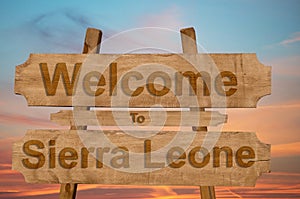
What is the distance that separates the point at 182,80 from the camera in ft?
13.4

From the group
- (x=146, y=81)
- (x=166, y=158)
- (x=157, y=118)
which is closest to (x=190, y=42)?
(x=146, y=81)

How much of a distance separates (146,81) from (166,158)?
29.5 inches

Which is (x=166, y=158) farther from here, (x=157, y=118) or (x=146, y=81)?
(x=146, y=81)

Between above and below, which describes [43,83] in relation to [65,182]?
above

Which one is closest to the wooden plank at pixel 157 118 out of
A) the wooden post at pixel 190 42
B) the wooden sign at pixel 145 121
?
the wooden sign at pixel 145 121

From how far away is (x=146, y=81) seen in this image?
410 cm

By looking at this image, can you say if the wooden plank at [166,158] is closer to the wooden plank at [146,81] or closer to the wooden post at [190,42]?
the wooden post at [190,42]

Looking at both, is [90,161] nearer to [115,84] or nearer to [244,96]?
[115,84]

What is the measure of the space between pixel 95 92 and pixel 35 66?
0.68 metres

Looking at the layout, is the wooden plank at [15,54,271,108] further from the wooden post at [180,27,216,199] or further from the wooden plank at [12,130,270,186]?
the wooden plank at [12,130,270,186]

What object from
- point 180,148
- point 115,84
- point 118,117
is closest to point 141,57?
point 115,84

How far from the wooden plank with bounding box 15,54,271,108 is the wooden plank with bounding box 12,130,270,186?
0.31m

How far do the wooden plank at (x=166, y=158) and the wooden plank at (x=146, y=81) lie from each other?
309mm

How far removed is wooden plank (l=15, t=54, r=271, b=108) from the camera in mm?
4035
